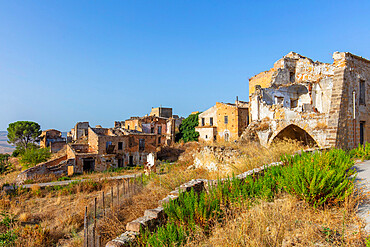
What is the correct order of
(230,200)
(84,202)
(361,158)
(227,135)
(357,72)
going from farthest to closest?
(227,135)
(84,202)
(357,72)
(361,158)
(230,200)

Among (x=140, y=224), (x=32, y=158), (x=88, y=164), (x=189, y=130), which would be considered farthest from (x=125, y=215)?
(x=189, y=130)

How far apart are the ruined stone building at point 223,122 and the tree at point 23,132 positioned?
98.2 ft

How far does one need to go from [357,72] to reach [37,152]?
89.7ft

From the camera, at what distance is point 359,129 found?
1058 centimetres

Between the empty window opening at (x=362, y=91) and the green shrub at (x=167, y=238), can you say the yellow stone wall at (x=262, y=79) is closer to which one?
the empty window opening at (x=362, y=91)

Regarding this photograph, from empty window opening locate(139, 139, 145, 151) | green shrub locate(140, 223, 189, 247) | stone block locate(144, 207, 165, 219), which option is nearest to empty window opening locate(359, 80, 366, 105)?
stone block locate(144, 207, 165, 219)

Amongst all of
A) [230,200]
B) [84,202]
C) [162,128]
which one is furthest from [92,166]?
[230,200]

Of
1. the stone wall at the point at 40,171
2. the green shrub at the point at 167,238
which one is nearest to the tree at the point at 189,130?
the stone wall at the point at 40,171

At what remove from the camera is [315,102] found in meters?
20.4

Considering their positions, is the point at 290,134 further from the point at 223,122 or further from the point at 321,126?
the point at 223,122

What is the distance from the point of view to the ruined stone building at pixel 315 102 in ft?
32.5

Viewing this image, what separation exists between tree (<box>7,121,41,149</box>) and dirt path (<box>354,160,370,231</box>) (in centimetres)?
4604

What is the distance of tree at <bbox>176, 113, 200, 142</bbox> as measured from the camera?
3266 cm

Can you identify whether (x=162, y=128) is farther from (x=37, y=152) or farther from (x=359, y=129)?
(x=359, y=129)
